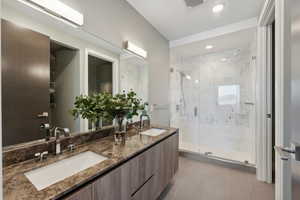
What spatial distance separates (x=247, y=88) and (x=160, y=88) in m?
1.90

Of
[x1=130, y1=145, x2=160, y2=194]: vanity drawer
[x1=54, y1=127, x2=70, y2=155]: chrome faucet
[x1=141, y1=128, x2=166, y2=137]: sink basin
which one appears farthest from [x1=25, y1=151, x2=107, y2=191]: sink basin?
[x1=141, y1=128, x2=166, y2=137]: sink basin

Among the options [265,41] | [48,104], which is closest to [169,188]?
[48,104]

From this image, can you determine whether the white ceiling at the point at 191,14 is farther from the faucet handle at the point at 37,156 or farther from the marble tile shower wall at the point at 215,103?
the faucet handle at the point at 37,156

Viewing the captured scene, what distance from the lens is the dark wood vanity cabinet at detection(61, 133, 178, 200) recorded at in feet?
2.84

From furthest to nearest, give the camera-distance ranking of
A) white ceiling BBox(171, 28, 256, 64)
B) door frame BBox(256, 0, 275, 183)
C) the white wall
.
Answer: white ceiling BBox(171, 28, 256, 64)
door frame BBox(256, 0, 275, 183)
the white wall

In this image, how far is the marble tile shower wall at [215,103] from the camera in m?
3.04

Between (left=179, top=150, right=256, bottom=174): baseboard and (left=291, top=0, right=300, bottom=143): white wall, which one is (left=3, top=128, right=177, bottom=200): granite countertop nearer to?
(left=291, top=0, right=300, bottom=143): white wall

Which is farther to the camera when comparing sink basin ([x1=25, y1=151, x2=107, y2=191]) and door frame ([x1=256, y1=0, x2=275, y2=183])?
door frame ([x1=256, y1=0, x2=275, y2=183])

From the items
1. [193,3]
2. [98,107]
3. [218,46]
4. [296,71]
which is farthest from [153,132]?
[218,46]

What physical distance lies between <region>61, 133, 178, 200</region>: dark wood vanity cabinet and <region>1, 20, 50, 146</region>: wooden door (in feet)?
2.22

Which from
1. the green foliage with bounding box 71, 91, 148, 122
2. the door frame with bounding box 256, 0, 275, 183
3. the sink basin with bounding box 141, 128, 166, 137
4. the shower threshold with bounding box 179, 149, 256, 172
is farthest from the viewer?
the shower threshold with bounding box 179, 149, 256, 172

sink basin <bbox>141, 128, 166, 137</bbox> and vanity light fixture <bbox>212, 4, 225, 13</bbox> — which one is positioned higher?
vanity light fixture <bbox>212, 4, 225, 13</bbox>

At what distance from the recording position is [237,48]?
3.05 metres

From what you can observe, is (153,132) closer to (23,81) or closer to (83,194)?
(83,194)
